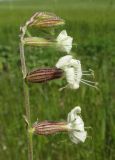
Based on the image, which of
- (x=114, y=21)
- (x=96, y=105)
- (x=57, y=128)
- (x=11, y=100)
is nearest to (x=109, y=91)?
(x=96, y=105)

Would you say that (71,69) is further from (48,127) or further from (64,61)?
(48,127)

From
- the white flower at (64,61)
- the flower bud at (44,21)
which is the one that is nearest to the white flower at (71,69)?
the white flower at (64,61)

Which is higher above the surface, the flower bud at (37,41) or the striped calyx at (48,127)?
the flower bud at (37,41)

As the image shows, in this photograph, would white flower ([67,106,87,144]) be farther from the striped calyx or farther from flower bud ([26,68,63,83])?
flower bud ([26,68,63,83])

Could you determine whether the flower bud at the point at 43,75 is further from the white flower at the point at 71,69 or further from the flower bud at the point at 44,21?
the flower bud at the point at 44,21

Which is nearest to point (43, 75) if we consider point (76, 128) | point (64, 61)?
point (64, 61)
